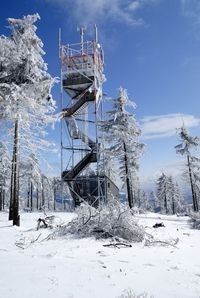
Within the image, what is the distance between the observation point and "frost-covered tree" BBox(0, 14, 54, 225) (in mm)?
15491

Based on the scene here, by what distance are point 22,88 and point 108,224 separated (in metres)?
8.64

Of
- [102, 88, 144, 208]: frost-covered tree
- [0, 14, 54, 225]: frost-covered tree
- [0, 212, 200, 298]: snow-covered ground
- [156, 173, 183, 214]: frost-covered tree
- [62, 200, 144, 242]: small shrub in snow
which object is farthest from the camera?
[156, 173, 183, 214]: frost-covered tree

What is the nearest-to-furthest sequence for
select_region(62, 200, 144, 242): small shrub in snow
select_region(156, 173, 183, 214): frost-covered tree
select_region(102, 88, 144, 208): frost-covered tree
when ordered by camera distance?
1. select_region(62, 200, 144, 242): small shrub in snow
2. select_region(102, 88, 144, 208): frost-covered tree
3. select_region(156, 173, 183, 214): frost-covered tree

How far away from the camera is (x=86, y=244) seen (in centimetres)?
918

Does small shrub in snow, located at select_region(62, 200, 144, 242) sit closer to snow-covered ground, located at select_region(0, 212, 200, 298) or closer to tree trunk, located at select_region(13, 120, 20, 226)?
snow-covered ground, located at select_region(0, 212, 200, 298)

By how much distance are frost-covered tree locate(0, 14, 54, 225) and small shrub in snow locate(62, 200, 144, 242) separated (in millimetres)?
6795

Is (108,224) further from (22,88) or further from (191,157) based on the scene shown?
(191,157)

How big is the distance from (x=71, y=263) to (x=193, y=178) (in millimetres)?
34405

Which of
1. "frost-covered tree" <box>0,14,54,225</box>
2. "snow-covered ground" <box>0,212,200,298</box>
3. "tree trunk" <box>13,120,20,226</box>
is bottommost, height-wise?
"snow-covered ground" <box>0,212,200,298</box>

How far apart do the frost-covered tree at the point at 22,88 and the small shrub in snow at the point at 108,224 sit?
6.79 metres

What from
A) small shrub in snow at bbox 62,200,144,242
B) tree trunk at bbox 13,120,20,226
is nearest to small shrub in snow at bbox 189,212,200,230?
small shrub in snow at bbox 62,200,144,242

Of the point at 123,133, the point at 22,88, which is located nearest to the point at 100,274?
the point at 22,88

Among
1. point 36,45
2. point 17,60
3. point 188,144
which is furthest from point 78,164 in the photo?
point 188,144

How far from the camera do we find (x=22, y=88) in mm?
15570
